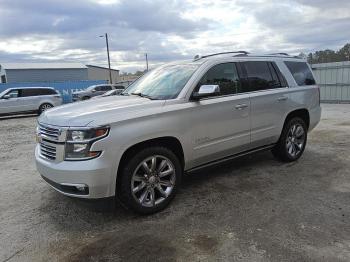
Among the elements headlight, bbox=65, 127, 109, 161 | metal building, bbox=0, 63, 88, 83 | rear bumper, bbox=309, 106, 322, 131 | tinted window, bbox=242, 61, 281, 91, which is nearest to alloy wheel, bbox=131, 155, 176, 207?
headlight, bbox=65, 127, 109, 161

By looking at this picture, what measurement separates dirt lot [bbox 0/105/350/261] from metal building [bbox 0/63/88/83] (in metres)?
45.6

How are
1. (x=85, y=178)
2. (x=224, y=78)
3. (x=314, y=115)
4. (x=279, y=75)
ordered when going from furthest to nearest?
1. (x=314, y=115)
2. (x=279, y=75)
3. (x=224, y=78)
4. (x=85, y=178)

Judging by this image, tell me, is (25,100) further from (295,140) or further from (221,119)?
(221,119)

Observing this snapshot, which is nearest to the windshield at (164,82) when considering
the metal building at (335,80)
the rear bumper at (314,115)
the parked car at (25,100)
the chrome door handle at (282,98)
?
the chrome door handle at (282,98)

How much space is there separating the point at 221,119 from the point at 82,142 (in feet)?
6.63

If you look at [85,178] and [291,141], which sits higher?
[85,178]

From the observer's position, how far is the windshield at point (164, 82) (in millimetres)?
4691

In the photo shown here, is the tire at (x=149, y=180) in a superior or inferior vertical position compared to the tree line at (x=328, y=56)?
inferior

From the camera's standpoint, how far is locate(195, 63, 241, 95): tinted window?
4.88 metres

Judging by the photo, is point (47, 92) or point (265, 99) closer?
point (265, 99)

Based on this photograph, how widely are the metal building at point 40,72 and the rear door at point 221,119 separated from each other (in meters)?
47.1

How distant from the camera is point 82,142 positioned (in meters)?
3.66

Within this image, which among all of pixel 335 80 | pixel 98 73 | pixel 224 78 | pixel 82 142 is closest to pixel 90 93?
pixel 335 80

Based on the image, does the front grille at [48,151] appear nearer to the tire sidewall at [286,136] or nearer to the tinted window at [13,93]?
the tire sidewall at [286,136]
